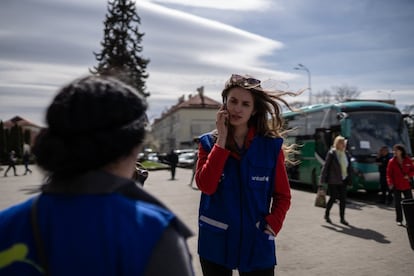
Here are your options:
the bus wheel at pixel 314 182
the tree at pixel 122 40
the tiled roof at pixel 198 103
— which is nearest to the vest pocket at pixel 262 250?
the bus wheel at pixel 314 182

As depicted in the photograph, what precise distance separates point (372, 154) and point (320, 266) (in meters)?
9.72

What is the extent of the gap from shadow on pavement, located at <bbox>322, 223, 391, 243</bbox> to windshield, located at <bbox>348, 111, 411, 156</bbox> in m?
6.30

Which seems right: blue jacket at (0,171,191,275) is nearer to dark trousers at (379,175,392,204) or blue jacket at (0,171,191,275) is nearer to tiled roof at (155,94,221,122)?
dark trousers at (379,175,392,204)

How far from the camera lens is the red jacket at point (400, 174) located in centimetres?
923

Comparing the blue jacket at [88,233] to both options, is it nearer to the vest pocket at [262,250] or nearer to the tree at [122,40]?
the vest pocket at [262,250]

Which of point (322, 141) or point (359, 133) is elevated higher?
point (359, 133)

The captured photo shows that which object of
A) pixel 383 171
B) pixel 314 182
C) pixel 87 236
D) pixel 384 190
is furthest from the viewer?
pixel 314 182

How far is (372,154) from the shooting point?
14.4 metres

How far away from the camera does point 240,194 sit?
2.63 m

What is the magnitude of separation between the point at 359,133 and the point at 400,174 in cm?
564

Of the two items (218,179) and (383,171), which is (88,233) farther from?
(383,171)

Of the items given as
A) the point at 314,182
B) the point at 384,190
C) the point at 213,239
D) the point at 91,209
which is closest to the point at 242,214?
the point at 213,239

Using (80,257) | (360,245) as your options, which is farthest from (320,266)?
(80,257)

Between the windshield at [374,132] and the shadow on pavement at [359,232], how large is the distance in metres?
6.30
